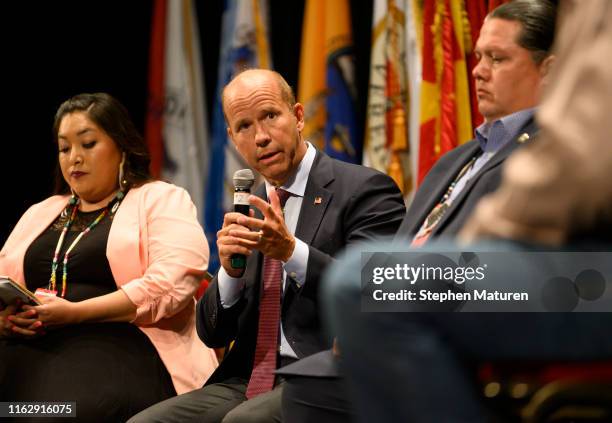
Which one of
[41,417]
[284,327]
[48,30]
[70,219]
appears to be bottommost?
[41,417]

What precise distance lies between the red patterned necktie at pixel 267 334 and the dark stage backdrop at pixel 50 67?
2.17 meters

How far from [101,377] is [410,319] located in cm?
174

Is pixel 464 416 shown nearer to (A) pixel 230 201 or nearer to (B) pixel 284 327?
(B) pixel 284 327

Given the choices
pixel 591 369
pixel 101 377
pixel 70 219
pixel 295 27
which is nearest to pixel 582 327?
pixel 591 369

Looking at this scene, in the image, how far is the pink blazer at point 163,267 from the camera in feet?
8.54

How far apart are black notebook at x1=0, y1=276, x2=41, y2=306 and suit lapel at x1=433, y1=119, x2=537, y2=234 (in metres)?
1.34

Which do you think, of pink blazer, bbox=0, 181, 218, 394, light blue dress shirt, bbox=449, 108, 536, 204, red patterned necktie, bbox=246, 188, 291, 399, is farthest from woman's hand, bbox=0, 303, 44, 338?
light blue dress shirt, bbox=449, 108, 536, 204

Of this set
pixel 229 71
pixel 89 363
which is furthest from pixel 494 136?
pixel 229 71

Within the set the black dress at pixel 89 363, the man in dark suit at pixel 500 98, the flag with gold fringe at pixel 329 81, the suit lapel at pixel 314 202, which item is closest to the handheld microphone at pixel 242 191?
the suit lapel at pixel 314 202

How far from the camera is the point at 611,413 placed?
37.8 inches

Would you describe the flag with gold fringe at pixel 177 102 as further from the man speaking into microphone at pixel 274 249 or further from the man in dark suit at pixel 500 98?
the man in dark suit at pixel 500 98

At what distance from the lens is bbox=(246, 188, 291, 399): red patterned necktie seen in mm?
2312

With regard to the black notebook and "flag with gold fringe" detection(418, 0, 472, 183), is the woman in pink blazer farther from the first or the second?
"flag with gold fringe" detection(418, 0, 472, 183)

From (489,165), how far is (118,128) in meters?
1.59
